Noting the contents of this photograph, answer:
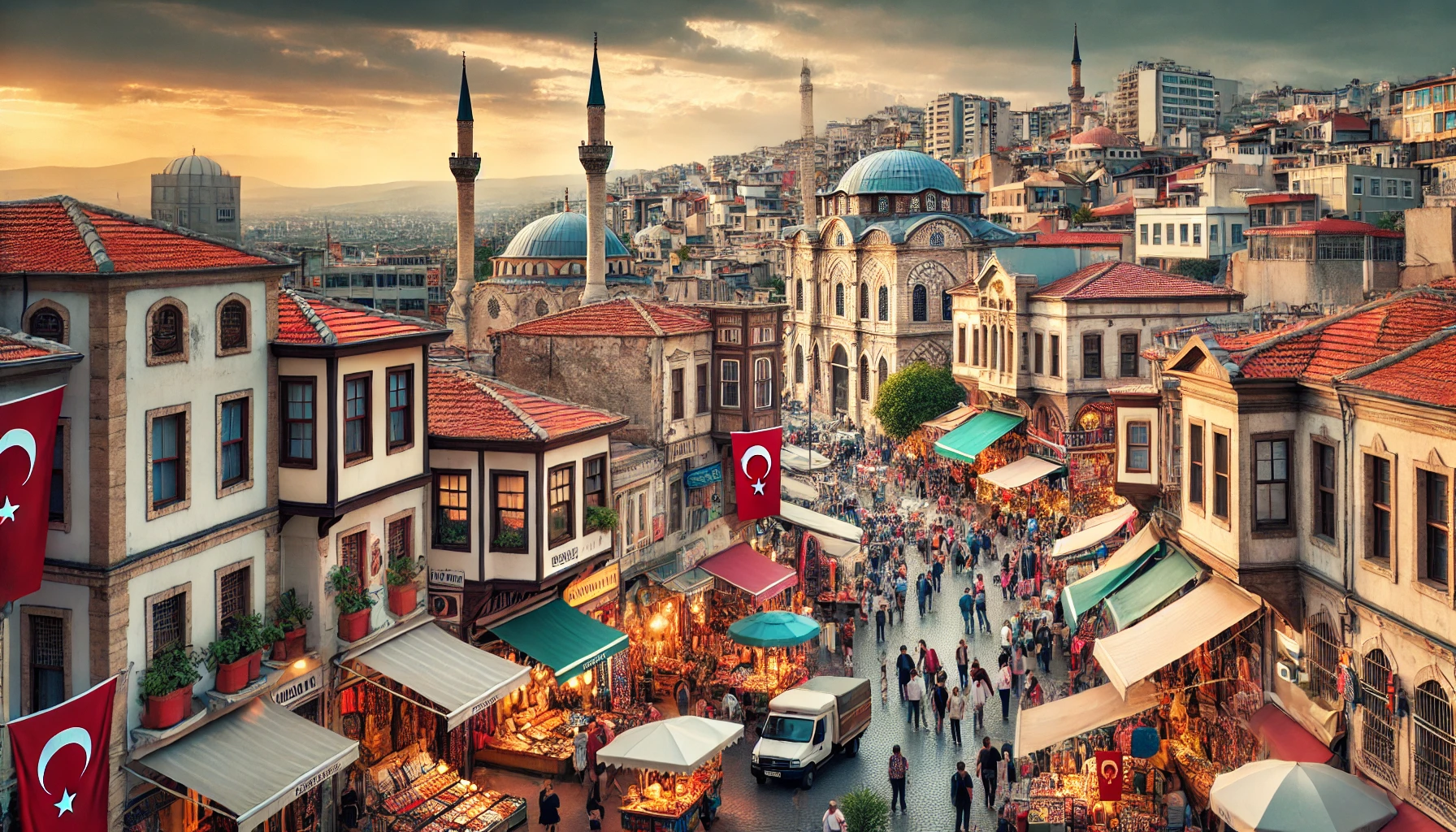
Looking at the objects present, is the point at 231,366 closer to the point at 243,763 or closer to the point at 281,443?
the point at 281,443

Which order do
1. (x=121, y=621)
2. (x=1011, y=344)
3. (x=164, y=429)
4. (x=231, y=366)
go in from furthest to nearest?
A: (x=1011, y=344)
(x=231, y=366)
(x=164, y=429)
(x=121, y=621)

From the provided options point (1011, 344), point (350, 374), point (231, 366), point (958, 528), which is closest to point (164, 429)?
point (231, 366)

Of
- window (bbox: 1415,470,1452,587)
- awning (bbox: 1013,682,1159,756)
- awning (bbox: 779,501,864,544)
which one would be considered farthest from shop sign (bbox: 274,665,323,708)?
awning (bbox: 779,501,864,544)

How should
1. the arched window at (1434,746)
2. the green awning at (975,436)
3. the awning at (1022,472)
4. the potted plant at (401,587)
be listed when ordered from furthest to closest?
the green awning at (975,436), the awning at (1022,472), the potted plant at (401,587), the arched window at (1434,746)

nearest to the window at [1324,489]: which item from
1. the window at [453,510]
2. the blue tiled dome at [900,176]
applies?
the window at [453,510]

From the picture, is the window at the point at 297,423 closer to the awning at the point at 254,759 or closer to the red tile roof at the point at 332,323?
the red tile roof at the point at 332,323

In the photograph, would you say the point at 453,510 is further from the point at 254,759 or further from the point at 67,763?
the point at 67,763

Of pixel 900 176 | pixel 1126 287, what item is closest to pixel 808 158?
pixel 900 176
